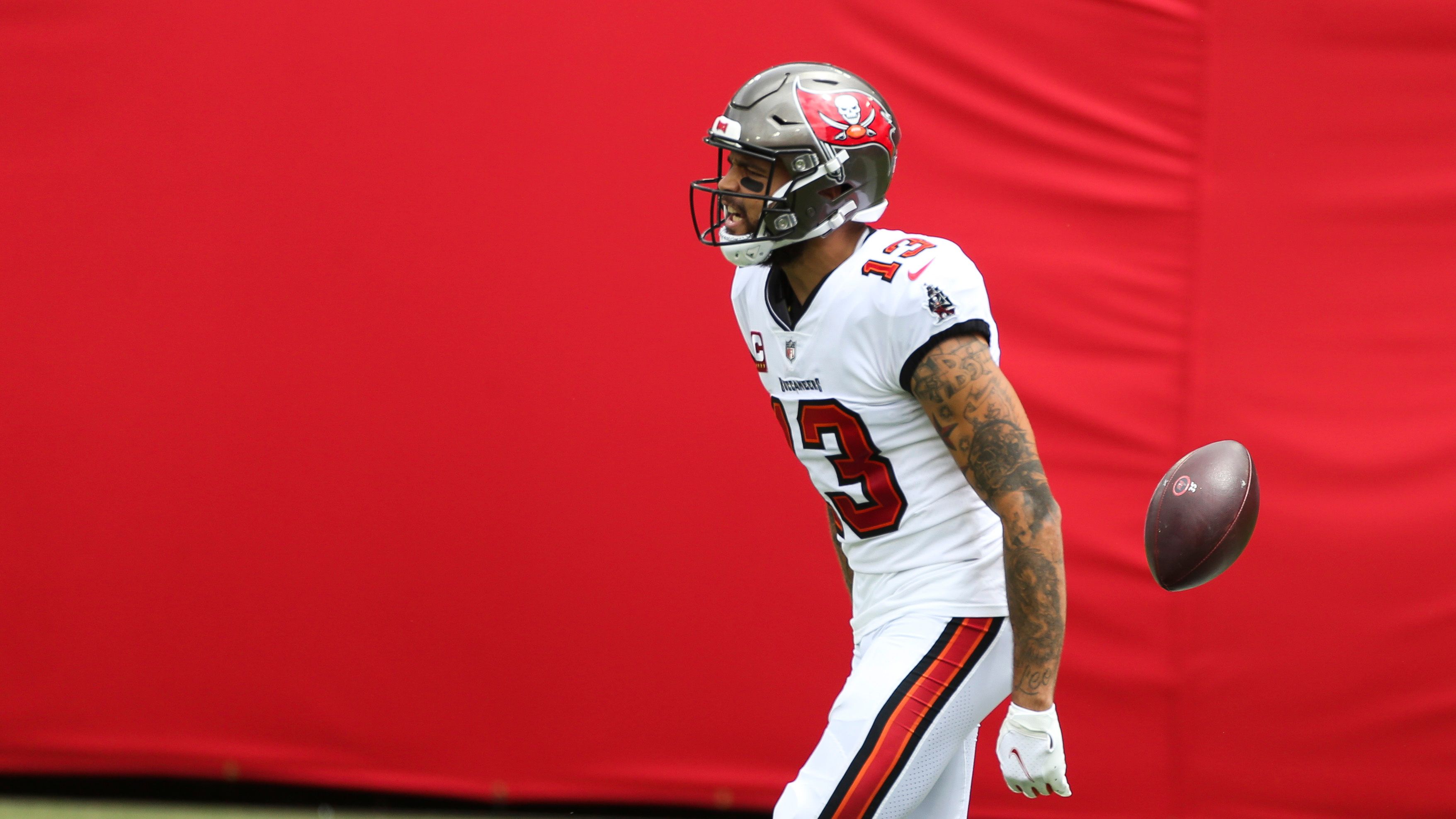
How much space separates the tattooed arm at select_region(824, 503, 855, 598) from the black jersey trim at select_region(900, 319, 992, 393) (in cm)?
36

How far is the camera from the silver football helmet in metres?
2.07

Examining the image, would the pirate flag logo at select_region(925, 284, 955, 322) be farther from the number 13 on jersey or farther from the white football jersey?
the number 13 on jersey

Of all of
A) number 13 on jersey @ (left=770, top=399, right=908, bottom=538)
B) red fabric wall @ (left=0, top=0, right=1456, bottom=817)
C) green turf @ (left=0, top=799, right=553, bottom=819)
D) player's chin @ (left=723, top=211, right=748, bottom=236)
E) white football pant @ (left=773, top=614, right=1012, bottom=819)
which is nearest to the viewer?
white football pant @ (left=773, top=614, right=1012, bottom=819)

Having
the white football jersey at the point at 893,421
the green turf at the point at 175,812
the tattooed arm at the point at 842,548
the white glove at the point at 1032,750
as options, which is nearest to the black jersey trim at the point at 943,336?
the white football jersey at the point at 893,421

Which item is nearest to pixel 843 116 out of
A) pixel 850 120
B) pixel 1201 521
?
pixel 850 120

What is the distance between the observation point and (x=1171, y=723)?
3.27 m

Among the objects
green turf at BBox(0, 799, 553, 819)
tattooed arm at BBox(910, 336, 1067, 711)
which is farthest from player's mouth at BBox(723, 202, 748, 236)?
green turf at BBox(0, 799, 553, 819)

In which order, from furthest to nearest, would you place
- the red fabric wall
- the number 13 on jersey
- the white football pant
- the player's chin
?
the red fabric wall → the player's chin → the number 13 on jersey → the white football pant

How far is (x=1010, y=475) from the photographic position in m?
1.86

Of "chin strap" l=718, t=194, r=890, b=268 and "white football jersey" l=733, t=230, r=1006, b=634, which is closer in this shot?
"white football jersey" l=733, t=230, r=1006, b=634

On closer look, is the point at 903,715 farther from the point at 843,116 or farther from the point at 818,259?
the point at 843,116

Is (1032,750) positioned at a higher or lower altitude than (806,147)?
lower

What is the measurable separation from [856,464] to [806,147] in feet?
1.63

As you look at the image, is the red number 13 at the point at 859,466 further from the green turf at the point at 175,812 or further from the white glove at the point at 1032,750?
the green turf at the point at 175,812
